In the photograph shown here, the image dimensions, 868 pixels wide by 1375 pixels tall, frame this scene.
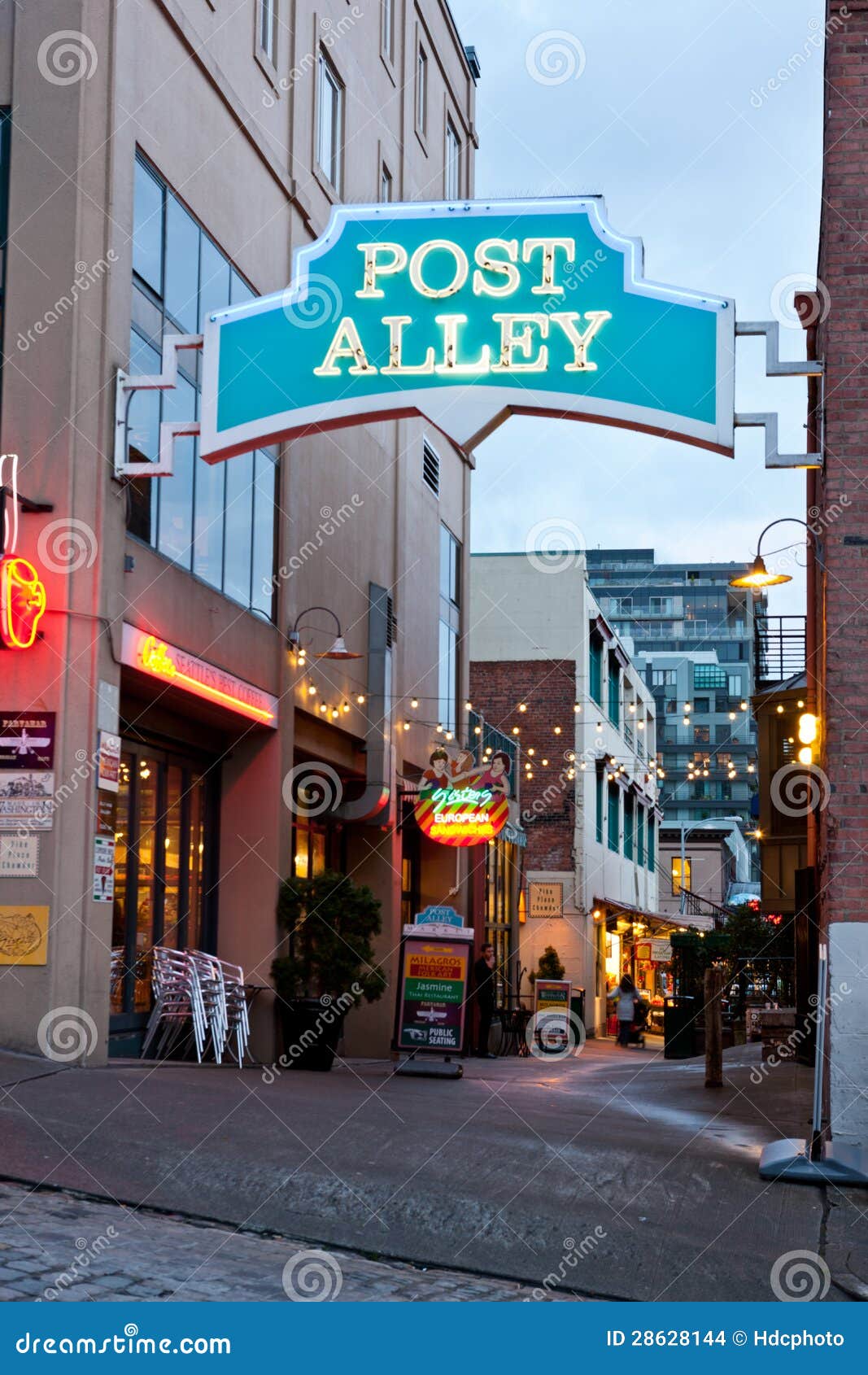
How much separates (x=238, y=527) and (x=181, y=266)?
9.49ft

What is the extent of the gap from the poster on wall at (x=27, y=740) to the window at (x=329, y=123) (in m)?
11.1

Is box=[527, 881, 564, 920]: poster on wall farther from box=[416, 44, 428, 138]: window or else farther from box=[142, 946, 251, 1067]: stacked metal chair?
box=[142, 946, 251, 1067]: stacked metal chair

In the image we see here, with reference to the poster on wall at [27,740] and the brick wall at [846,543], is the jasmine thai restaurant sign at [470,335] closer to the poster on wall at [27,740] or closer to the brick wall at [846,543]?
the brick wall at [846,543]

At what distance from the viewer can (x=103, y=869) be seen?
12805 mm

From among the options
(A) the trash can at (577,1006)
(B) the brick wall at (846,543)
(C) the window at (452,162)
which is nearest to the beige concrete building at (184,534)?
(C) the window at (452,162)

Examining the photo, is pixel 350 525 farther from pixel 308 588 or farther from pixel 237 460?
pixel 237 460

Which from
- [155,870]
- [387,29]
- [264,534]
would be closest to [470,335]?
[264,534]

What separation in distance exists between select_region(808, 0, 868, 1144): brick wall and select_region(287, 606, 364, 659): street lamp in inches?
313

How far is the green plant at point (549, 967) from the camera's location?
3850 centimetres

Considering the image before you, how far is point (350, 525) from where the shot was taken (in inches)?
867

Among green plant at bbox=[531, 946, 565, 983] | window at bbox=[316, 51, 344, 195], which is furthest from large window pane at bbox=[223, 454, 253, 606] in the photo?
green plant at bbox=[531, 946, 565, 983]

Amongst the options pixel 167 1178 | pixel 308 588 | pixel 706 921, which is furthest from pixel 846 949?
pixel 706 921

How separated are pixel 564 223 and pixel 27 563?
5.01 metres

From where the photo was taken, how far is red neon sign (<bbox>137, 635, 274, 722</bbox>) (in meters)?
13.9
